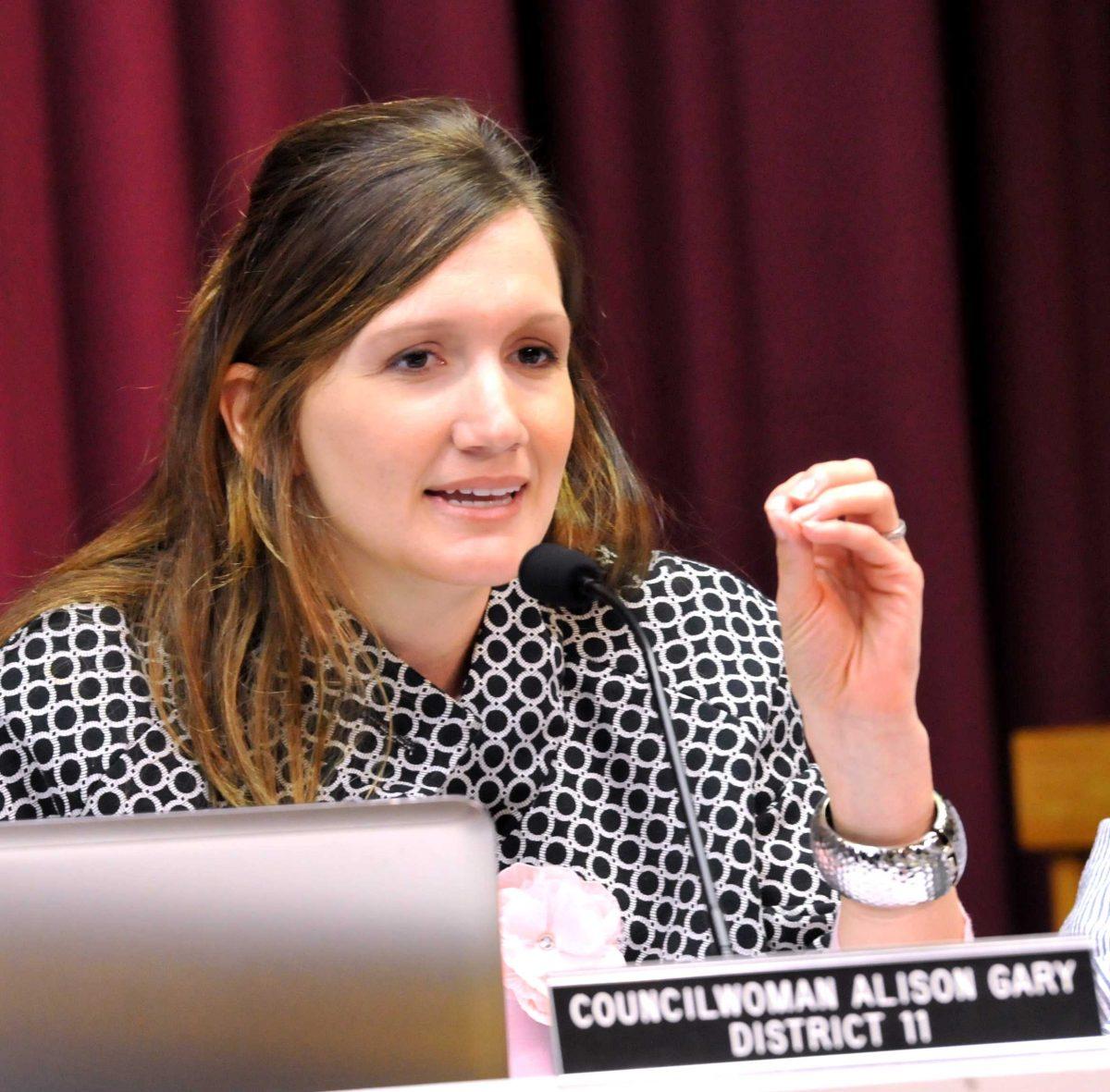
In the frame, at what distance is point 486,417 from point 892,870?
0.45 metres

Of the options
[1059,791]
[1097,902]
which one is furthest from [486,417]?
[1059,791]

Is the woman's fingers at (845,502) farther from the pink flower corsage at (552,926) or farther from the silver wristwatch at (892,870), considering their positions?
the pink flower corsage at (552,926)

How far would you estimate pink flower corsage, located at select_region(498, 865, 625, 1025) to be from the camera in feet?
3.39

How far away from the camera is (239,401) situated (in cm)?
132

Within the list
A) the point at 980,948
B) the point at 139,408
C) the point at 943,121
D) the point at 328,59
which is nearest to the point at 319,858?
the point at 980,948

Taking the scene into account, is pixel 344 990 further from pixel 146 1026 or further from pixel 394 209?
pixel 394 209

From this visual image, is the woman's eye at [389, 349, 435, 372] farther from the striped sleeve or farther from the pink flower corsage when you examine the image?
the striped sleeve

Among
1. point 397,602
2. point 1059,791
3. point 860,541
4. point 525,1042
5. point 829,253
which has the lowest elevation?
point 1059,791

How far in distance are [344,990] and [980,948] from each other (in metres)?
0.24

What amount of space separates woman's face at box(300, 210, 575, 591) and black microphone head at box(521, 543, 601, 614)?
17 cm

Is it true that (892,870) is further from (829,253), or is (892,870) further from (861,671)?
(829,253)

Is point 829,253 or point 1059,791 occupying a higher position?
point 829,253

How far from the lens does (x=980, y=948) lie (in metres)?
0.61

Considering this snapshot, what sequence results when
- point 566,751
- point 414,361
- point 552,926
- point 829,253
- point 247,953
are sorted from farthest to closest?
point 829,253 → point 566,751 → point 414,361 → point 552,926 → point 247,953
